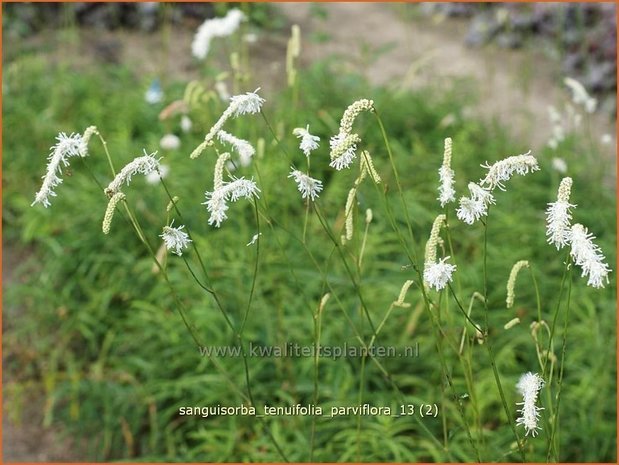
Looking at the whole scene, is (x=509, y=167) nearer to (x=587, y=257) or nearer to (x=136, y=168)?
(x=587, y=257)

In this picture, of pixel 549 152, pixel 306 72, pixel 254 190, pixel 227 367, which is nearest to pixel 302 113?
pixel 306 72

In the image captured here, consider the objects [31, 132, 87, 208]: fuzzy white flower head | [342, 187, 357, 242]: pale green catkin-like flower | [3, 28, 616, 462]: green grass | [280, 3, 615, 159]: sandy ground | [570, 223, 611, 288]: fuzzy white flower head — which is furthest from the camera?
[280, 3, 615, 159]: sandy ground

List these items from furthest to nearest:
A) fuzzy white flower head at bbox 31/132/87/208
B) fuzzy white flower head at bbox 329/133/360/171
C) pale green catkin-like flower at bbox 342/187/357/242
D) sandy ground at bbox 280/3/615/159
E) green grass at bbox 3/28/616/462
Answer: sandy ground at bbox 280/3/615/159
green grass at bbox 3/28/616/462
pale green catkin-like flower at bbox 342/187/357/242
fuzzy white flower head at bbox 31/132/87/208
fuzzy white flower head at bbox 329/133/360/171

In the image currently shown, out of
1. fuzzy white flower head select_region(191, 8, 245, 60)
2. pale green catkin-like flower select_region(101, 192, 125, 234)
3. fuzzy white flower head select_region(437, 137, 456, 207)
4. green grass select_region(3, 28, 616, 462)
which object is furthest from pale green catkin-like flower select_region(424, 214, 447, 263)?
fuzzy white flower head select_region(191, 8, 245, 60)

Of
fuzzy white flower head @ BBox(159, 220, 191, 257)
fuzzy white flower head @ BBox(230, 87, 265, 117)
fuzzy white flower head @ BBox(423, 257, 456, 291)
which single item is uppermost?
fuzzy white flower head @ BBox(230, 87, 265, 117)

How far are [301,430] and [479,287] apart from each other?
95 centimetres

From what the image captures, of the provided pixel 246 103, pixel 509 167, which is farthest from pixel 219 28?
pixel 509 167

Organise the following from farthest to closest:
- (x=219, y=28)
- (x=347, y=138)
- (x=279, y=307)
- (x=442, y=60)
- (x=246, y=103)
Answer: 1. (x=442, y=60)
2. (x=219, y=28)
3. (x=279, y=307)
4. (x=246, y=103)
5. (x=347, y=138)

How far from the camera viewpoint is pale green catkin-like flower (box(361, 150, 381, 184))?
149cm

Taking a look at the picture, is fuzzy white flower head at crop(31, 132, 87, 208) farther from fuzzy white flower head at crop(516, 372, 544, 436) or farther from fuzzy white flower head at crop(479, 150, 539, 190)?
fuzzy white flower head at crop(516, 372, 544, 436)

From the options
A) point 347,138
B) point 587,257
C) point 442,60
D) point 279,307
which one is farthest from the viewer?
point 442,60

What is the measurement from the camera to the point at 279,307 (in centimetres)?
291

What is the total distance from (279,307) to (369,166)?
1.46 meters

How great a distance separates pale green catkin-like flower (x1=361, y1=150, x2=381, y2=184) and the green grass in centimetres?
83
